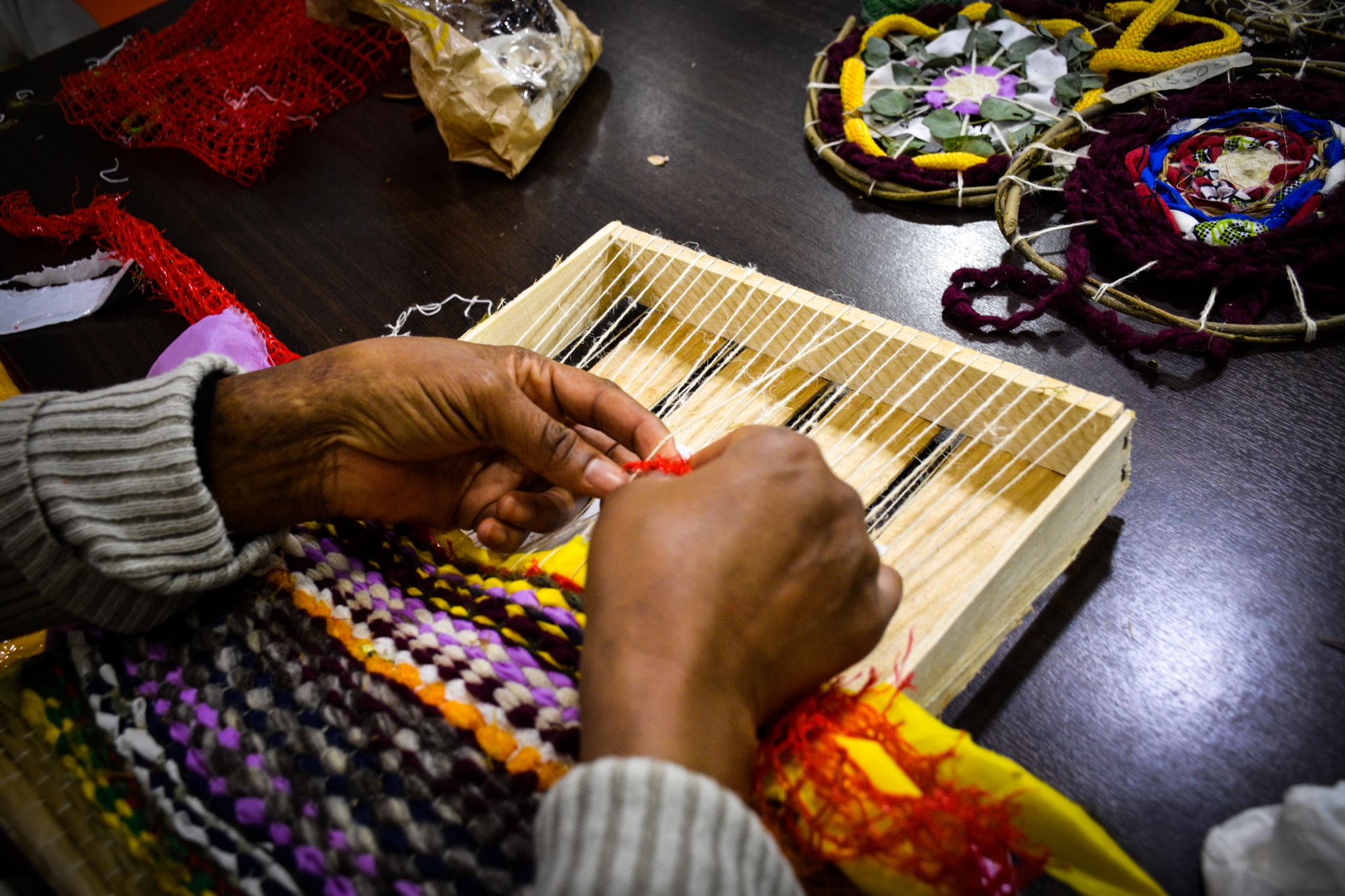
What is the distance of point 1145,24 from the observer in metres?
1.49

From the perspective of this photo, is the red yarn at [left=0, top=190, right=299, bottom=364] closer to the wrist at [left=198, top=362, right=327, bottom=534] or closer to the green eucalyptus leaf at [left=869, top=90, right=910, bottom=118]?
the wrist at [left=198, top=362, right=327, bottom=534]

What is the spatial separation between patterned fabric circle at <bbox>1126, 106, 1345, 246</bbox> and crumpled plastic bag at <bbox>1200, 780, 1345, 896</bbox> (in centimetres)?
85

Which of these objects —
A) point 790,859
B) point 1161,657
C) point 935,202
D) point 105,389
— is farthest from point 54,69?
point 1161,657

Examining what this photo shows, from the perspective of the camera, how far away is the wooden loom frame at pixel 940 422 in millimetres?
786

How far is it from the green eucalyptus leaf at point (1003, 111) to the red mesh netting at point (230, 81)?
1499 millimetres

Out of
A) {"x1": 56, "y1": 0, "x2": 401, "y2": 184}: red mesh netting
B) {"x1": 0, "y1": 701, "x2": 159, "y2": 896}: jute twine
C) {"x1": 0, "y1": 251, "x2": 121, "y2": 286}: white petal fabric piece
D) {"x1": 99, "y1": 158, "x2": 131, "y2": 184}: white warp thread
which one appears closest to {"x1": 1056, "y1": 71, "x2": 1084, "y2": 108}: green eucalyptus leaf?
{"x1": 56, "y1": 0, "x2": 401, "y2": 184}: red mesh netting

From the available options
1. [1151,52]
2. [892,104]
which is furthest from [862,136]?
[1151,52]

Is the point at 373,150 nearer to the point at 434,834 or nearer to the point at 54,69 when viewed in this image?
the point at 54,69

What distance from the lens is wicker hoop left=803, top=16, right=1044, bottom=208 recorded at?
1.36 metres

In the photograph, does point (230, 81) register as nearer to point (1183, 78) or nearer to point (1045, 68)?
point (1045, 68)

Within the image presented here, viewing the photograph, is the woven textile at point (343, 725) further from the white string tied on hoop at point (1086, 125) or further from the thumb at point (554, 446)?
the white string tied on hoop at point (1086, 125)

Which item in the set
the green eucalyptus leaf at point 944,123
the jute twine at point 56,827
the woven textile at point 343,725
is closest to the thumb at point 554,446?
the woven textile at point 343,725

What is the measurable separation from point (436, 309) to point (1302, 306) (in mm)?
1349

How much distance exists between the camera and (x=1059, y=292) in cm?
117
